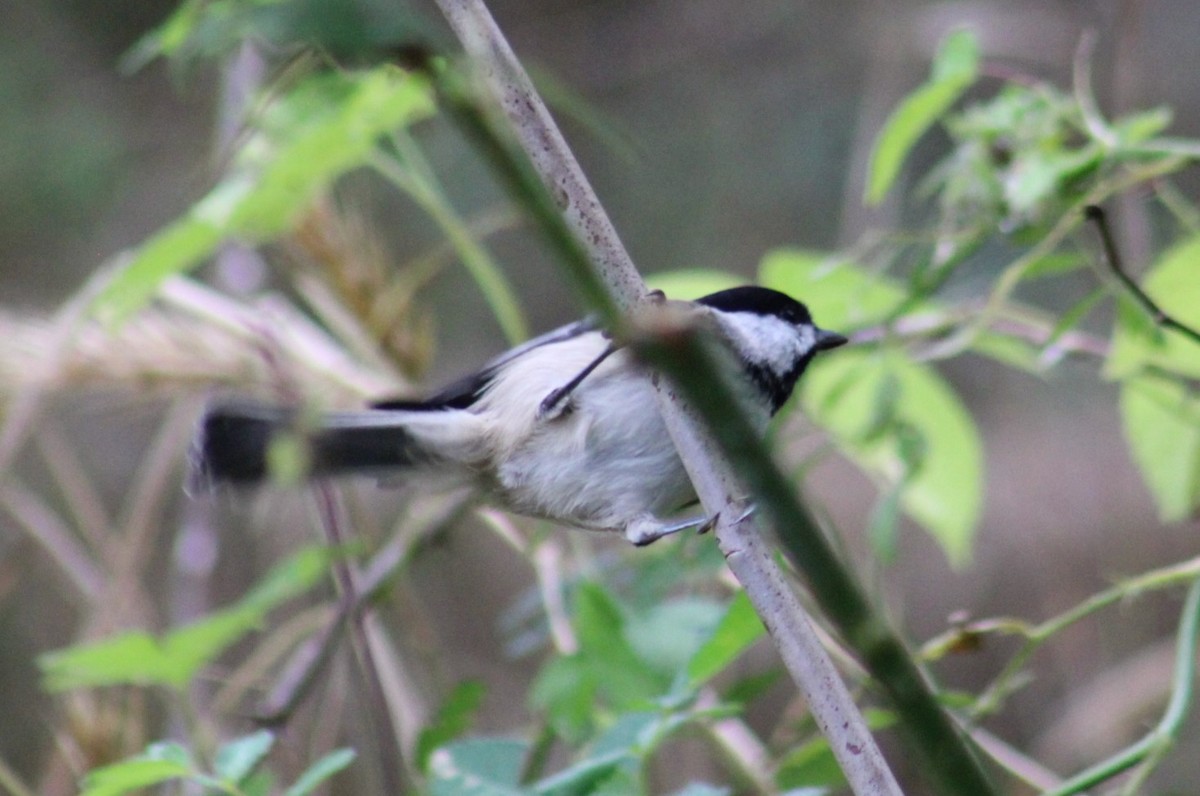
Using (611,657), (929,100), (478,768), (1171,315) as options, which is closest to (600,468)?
(611,657)

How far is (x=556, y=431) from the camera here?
1.08m

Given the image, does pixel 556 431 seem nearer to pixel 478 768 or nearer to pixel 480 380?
pixel 480 380

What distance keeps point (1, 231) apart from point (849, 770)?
312 centimetres

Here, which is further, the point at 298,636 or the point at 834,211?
the point at 834,211

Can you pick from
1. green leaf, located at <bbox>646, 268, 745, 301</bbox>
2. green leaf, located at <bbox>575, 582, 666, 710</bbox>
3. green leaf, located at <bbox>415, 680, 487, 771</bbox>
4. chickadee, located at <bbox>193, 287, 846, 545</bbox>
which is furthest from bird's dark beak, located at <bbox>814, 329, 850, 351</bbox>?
green leaf, located at <bbox>415, 680, 487, 771</bbox>

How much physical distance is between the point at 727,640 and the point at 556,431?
0.36m

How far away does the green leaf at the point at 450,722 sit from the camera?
2.93 feet

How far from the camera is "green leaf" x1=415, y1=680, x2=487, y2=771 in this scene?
894mm

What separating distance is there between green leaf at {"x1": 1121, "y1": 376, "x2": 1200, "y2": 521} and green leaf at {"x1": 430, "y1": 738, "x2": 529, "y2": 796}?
0.63 m

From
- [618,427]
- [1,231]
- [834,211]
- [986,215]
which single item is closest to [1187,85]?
[834,211]

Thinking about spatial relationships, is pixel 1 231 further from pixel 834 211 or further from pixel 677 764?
pixel 677 764

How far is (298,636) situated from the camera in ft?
4.72

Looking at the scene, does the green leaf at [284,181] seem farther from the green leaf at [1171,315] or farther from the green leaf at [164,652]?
the green leaf at [1171,315]

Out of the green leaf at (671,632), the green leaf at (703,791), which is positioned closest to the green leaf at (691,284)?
the green leaf at (671,632)
